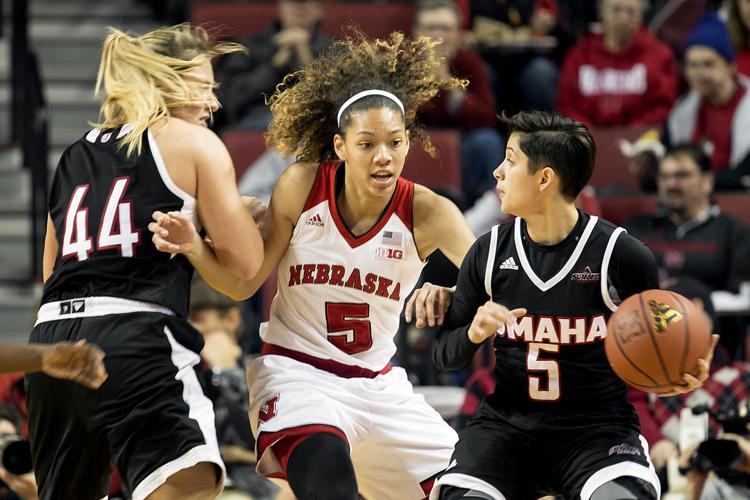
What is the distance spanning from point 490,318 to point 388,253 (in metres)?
0.77

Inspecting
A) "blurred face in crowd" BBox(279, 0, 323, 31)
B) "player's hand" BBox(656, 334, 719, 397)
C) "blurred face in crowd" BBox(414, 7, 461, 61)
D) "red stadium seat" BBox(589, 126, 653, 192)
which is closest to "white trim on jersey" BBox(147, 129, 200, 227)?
"player's hand" BBox(656, 334, 719, 397)

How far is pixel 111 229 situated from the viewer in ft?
12.8

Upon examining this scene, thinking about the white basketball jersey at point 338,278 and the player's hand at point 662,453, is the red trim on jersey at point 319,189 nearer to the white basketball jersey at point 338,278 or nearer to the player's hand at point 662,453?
the white basketball jersey at point 338,278

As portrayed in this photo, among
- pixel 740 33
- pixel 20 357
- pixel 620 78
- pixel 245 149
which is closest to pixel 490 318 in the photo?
pixel 20 357

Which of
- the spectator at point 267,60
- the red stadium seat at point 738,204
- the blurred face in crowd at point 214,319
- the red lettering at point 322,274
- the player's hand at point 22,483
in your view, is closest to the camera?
the red lettering at point 322,274

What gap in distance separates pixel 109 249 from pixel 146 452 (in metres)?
0.67

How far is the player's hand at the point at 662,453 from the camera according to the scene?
592cm

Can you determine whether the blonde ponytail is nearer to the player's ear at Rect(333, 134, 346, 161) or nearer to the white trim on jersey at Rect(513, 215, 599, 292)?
the player's ear at Rect(333, 134, 346, 161)

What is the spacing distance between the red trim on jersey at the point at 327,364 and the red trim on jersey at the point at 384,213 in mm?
452

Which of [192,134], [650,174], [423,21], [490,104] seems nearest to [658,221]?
[650,174]

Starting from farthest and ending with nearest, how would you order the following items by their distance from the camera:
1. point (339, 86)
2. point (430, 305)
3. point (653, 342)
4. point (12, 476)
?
point (12, 476)
point (339, 86)
point (430, 305)
point (653, 342)

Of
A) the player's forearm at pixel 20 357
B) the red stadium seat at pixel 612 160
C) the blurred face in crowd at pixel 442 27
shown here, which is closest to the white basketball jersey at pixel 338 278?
the player's forearm at pixel 20 357

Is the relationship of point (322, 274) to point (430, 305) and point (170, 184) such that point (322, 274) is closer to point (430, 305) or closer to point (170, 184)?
point (430, 305)

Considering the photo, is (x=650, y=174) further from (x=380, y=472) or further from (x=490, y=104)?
(x=380, y=472)
